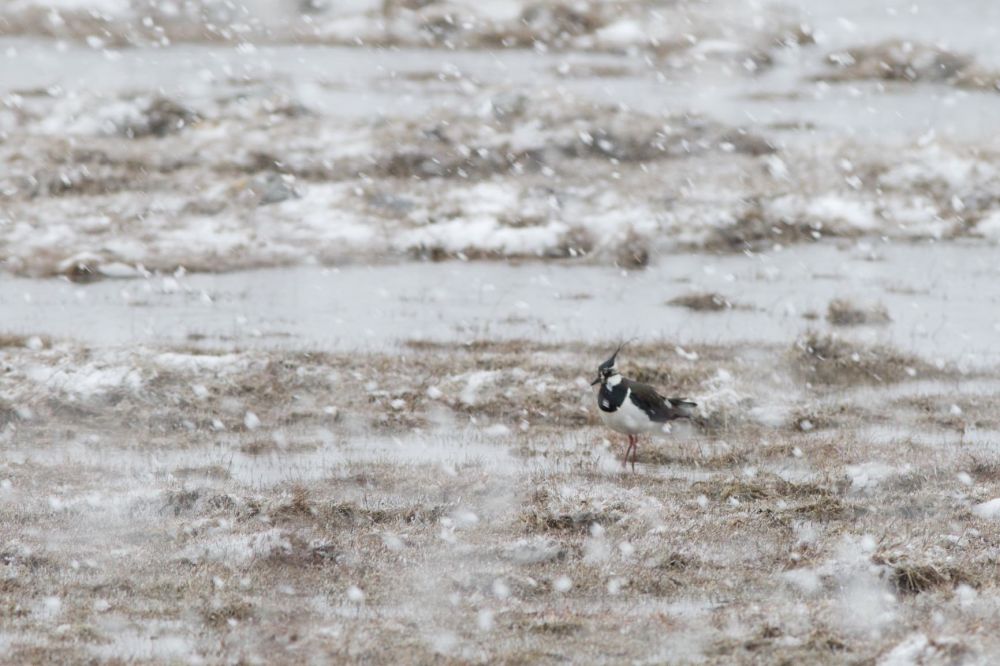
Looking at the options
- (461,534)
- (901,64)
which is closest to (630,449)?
(461,534)

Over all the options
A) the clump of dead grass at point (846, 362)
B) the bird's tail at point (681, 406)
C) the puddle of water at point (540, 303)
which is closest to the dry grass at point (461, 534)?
the bird's tail at point (681, 406)

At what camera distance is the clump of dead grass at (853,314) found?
2189 centimetres

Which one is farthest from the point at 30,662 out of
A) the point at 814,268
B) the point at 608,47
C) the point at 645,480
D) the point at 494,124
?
the point at 608,47

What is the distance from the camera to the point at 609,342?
64.8 ft

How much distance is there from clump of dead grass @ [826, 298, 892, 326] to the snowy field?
88 millimetres

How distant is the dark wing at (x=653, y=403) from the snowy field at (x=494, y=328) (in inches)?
21.0

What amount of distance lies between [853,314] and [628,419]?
33.9 ft

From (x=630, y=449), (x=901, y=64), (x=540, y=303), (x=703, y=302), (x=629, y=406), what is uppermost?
(x=629, y=406)

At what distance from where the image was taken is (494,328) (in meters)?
21.7

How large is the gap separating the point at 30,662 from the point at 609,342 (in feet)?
42.0

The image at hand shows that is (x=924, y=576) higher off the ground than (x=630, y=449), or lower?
higher

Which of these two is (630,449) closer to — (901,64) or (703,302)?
(703,302)

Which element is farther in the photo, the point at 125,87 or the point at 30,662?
the point at 125,87

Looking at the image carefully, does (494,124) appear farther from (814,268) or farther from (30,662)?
(30,662)
